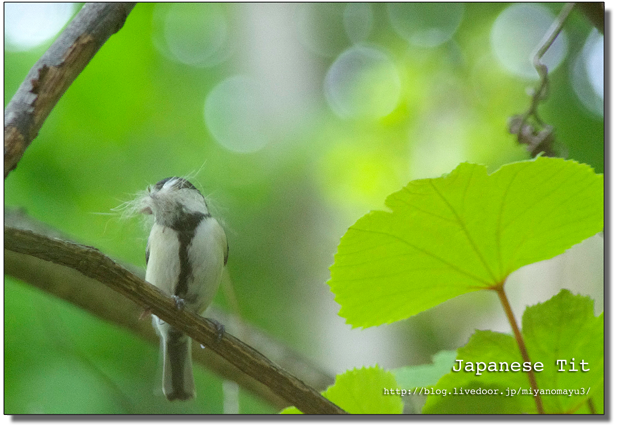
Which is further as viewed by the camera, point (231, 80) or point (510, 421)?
point (231, 80)

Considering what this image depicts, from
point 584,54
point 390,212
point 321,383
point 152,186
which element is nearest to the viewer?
point 390,212

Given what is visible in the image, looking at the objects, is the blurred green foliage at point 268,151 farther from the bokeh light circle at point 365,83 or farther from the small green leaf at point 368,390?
the small green leaf at point 368,390

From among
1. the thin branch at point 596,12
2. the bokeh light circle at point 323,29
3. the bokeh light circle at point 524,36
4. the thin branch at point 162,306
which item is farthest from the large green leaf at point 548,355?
the bokeh light circle at point 323,29

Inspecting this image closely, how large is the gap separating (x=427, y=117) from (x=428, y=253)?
108 centimetres

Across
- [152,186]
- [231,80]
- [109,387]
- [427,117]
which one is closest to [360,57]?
[427,117]

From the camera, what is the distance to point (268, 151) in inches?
60.5

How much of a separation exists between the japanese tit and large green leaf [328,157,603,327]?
16.3 inches

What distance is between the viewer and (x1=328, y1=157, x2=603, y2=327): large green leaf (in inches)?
15.7

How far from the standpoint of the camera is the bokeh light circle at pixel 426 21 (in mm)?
1156

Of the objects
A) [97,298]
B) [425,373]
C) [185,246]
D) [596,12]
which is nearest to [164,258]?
[185,246]

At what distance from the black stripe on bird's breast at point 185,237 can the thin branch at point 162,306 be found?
0.85 ft

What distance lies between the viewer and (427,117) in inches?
56.7

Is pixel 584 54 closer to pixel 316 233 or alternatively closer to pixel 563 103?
pixel 563 103

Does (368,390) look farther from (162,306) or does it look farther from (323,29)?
(323,29)
